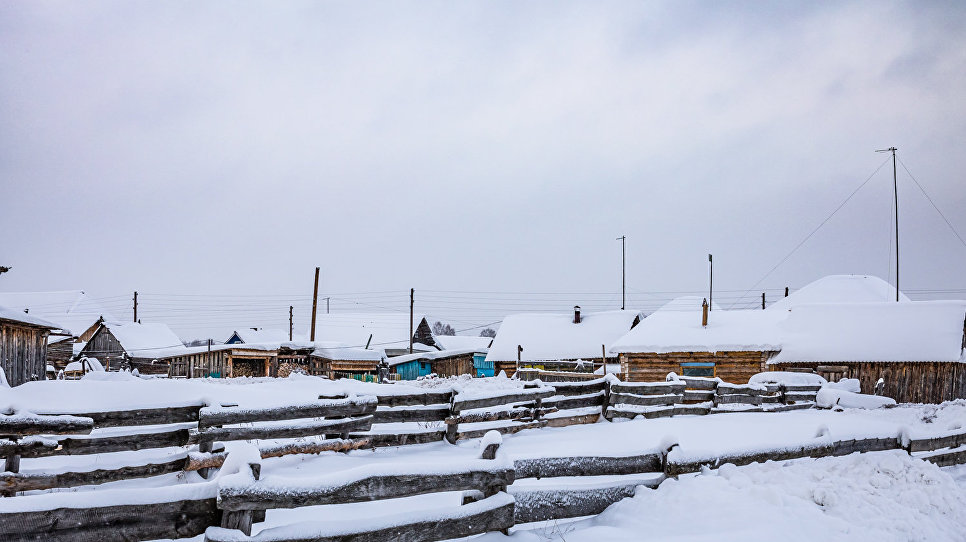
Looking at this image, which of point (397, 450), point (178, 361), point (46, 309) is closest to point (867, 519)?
point (397, 450)

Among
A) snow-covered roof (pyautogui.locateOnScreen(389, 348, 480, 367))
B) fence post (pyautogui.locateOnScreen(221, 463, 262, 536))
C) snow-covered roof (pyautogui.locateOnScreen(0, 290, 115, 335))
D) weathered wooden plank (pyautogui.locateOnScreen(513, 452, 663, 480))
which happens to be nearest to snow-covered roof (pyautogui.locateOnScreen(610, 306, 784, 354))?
snow-covered roof (pyautogui.locateOnScreen(389, 348, 480, 367))

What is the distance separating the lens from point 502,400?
11.1 meters

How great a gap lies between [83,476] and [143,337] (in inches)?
1810

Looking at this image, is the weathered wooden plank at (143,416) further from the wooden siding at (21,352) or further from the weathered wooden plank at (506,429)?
the wooden siding at (21,352)

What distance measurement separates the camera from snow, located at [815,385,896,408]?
60.3 feet

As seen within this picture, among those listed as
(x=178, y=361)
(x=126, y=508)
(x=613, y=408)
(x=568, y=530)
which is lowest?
(x=178, y=361)

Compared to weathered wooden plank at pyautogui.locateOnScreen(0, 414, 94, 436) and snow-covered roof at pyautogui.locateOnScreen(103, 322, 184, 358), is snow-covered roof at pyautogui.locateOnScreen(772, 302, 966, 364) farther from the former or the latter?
snow-covered roof at pyautogui.locateOnScreen(103, 322, 184, 358)

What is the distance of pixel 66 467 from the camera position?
7.59 metres

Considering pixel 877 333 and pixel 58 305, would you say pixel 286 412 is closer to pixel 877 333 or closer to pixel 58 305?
pixel 877 333

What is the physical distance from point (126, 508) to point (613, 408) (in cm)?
1150

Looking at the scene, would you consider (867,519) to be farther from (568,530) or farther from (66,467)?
(66,467)

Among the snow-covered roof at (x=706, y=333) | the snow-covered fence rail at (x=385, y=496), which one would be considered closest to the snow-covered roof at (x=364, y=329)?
the snow-covered roof at (x=706, y=333)

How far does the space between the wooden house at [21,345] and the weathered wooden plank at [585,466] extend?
19254 millimetres

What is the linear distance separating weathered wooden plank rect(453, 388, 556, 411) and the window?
62.5 ft
